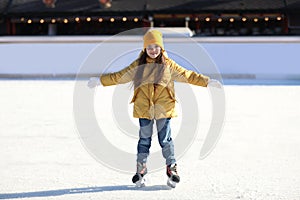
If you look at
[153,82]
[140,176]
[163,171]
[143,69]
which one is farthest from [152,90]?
[163,171]

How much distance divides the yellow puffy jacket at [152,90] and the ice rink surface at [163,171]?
60 cm

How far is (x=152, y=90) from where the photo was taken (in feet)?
14.7

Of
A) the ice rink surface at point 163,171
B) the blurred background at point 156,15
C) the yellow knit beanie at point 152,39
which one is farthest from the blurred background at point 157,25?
the yellow knit beanie at point 152,39

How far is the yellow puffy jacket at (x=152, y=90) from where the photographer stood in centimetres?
447

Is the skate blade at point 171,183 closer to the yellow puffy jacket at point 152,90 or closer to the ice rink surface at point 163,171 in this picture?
the ice rink surface at point 163,171

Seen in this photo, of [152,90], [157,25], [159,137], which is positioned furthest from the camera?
[157,25]

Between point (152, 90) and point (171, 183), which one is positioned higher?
point (152, 90)

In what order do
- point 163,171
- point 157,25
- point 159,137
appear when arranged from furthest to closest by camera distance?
1. point 157,25
2. point 163,171
3. point 159,137

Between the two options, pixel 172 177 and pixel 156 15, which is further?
pixel 156 15

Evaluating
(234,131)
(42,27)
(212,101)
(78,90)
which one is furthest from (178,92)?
(42,27)

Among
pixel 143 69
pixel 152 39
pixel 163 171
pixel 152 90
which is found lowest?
pixel 163 171

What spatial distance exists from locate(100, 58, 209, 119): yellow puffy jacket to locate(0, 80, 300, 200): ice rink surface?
0.60 metres

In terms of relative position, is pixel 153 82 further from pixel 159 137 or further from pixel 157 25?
pixel 157 25

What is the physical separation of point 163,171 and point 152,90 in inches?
37.9
